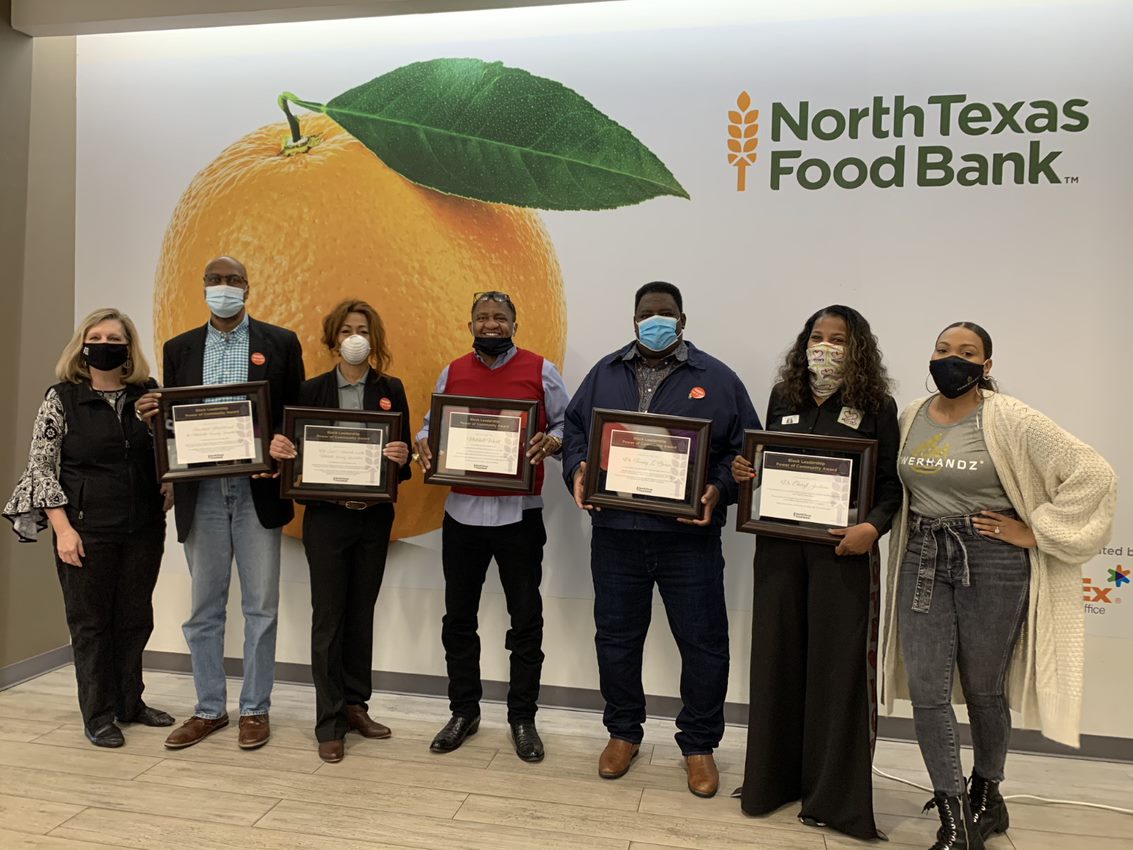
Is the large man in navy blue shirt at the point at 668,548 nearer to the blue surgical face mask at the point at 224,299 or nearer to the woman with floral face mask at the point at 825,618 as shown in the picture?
the woman with floral face mask at the point at 825,618

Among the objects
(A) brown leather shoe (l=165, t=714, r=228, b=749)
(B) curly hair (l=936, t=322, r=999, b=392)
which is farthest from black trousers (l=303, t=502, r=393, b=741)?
(B) curly hair (l=936, t=322, r=999, b=392)

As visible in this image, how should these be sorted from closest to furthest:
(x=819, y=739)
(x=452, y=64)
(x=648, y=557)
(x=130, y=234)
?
(x=819, y=739)
(x=648, y=557)
(x=452, y=64)
(x=130, y=234)

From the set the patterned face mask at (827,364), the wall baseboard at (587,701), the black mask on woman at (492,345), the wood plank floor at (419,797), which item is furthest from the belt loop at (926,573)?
the black mask on woman at (492,345)

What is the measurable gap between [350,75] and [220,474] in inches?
78.9

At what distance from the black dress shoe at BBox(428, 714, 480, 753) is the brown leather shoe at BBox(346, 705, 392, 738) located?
0.22 meters

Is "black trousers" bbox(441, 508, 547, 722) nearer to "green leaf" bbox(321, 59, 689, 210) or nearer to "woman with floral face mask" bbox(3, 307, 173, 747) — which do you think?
"woman with floral face mask" bbox(3, 307, 173, 747)

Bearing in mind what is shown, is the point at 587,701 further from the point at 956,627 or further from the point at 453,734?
the point at 956,627

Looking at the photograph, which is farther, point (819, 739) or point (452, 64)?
point (452, 64)

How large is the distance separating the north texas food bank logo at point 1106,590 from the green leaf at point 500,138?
2365 mm

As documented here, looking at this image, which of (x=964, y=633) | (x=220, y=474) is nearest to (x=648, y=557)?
(x=964, y=633)

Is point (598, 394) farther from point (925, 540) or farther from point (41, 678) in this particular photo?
point (41, 678)

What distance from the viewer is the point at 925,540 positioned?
2.48 meters

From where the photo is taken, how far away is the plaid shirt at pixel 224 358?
3.17m

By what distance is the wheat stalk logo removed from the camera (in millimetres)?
3521
